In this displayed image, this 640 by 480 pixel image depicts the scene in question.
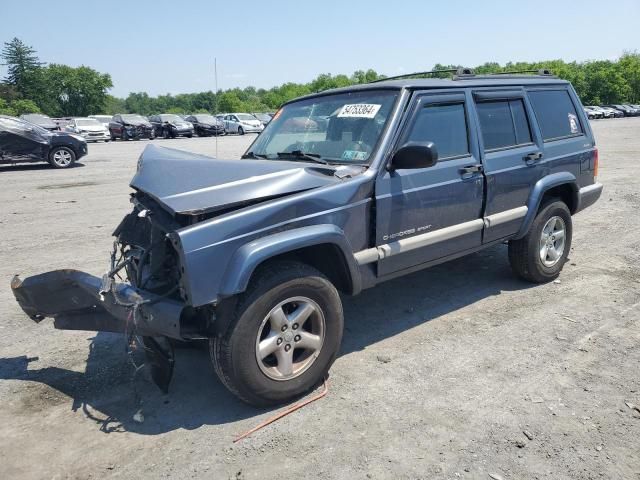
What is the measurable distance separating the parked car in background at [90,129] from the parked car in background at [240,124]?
803 centimetres

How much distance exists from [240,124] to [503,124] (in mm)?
31707

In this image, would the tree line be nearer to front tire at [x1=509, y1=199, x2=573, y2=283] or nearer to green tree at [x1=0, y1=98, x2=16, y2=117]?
green tree at [x1=0, y1=98, x2=16, y2=117]

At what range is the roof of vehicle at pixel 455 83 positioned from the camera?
4.02m

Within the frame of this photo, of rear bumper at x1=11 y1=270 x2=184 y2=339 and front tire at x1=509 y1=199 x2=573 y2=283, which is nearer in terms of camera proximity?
rear bumper at x1=11 y1=270 x2=184 y2=339

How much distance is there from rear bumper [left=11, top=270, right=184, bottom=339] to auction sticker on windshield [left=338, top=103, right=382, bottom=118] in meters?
2.05

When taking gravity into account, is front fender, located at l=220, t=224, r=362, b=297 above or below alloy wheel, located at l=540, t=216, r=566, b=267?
above

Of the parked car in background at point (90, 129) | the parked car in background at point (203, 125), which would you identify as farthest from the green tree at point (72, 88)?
the parked car in background at point (90, 129)

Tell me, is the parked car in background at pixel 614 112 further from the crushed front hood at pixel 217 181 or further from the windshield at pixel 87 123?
the crushed front hood at pixel 217 181

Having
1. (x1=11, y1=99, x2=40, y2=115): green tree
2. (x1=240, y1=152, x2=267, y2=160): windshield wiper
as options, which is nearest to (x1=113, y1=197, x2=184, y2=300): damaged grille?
(x1=240, y1=152, x2=267, y2=160): windshield wiper

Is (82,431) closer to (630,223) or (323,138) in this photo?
(323,138)

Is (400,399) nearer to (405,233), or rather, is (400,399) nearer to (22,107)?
(405,233)

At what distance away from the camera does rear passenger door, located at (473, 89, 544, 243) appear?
445 centimetres

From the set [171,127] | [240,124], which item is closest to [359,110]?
[171,127]

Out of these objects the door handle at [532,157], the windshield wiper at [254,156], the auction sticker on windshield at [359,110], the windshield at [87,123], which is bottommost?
the door handle at [532,157]
